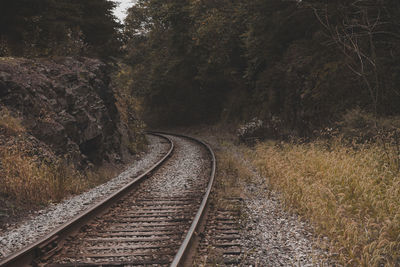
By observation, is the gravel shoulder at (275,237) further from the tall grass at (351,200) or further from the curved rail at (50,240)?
the curved rail at (50,240)

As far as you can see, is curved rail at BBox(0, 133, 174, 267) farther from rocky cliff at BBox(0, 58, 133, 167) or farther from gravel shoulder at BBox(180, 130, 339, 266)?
rocky cliff at BBox(0, 58, 133, 167)

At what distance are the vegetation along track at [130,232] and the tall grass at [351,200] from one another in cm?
194

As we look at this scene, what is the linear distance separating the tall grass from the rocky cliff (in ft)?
19.2

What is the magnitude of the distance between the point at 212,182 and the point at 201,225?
269 centimetres

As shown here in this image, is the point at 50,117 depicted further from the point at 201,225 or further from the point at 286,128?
the point at 286,128

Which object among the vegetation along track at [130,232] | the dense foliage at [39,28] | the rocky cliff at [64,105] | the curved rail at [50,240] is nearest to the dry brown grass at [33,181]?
the rocky cliff at [64,105]

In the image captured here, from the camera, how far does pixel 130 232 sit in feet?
16.1

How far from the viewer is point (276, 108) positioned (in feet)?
52.1

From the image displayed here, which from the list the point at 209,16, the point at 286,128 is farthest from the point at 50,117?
the point at 209,16

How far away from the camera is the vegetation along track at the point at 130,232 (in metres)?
3.99

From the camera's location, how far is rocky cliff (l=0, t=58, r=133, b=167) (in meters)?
8.31

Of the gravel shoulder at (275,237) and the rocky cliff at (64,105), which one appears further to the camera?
the rocky cliff at (64,105)

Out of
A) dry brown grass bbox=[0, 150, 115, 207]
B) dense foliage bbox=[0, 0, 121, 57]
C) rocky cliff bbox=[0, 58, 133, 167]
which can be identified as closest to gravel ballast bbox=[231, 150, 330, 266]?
dry brown grass bbox=[0, 150, 115, 207]

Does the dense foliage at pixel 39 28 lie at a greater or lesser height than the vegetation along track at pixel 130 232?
greater
